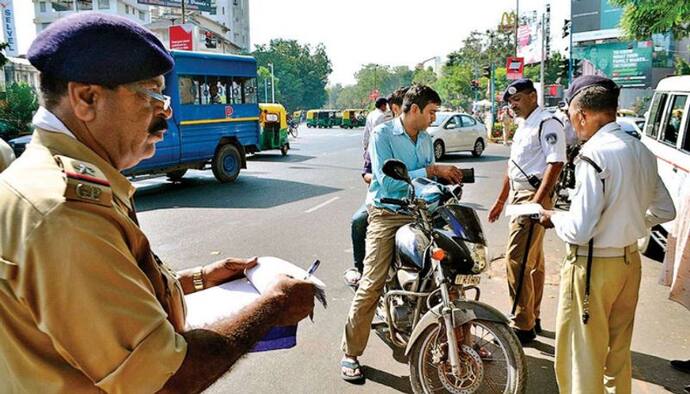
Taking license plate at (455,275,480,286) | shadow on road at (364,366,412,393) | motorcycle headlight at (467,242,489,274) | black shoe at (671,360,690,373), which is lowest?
shadow on road at (364,366,412,393)

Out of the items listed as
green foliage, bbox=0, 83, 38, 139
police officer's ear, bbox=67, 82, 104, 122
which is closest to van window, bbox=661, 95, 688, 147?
police officer's ear, bbox=67, 82, 104, 122

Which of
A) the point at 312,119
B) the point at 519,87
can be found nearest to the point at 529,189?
the point at 519,87

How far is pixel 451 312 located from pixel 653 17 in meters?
13.8

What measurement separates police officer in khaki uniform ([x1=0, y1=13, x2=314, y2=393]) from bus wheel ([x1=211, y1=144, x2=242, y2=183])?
37.0 feet

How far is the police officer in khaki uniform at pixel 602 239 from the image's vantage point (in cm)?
265

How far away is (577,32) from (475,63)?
11.0 metres

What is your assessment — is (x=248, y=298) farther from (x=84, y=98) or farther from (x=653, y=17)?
(x=653, y=17)

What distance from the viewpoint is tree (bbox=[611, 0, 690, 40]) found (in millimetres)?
11672

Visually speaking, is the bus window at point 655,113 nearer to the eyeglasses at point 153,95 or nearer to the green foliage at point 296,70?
the eyeglasses at point 153,95

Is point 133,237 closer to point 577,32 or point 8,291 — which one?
point 8,291

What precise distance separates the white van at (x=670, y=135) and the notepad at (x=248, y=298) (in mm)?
5042

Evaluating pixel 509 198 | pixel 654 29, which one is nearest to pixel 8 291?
pixel 509 198

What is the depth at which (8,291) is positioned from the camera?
41.3 inches

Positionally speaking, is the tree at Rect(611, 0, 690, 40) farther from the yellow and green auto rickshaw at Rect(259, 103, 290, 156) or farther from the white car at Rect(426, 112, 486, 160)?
the yellow and green auto rickshaw at Rect(259, 103, 290, 156)
